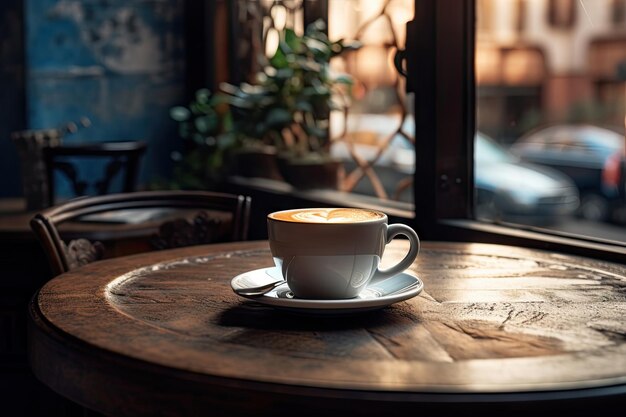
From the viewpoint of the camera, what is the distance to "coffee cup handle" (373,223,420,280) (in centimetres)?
123

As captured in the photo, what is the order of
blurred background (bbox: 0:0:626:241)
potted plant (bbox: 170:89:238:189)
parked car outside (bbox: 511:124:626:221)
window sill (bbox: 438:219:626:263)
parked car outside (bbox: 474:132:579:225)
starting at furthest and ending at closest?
1. parked car outside (bbox: 511:124:626:221)
2. parked car outside (bbox: 474:132:579:225)
3. potted plant (bbox: 170:89:238:189)
4. blurred background (bbox: 0:0:626:241)
5. window sill (bbox: 438:219:626:263)

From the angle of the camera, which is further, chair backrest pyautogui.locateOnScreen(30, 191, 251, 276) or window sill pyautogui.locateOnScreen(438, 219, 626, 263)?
window sill pyautogui.locateOnScreen(438, 219, 626, 263)

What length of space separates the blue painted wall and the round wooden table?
2927 millimetres

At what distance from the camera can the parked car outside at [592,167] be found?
12914mm

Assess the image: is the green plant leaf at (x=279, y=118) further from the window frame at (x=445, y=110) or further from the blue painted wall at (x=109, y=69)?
the blue painted wall at (x=109, y=69)

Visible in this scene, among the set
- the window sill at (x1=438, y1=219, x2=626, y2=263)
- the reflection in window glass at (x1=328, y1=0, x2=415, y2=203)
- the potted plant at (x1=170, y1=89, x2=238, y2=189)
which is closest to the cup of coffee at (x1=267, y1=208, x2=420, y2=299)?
the window sill at (x1=438, y1=219, x2=626, y2=263)

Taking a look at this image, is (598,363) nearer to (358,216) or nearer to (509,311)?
(509,311)

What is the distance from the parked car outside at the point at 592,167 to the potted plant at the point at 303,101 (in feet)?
31.1

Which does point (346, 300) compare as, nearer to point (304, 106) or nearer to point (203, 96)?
point (304, 106)

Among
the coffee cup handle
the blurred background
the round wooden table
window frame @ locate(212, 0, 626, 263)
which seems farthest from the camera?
the blurred background

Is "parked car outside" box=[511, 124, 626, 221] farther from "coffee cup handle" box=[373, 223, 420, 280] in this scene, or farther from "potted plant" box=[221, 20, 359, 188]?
"coffee cup handle" box=[373, 223, 420, 280]

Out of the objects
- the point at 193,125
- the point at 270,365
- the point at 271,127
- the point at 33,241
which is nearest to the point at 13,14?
the point at 193,125

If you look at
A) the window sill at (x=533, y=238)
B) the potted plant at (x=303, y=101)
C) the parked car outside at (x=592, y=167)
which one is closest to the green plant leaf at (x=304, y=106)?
the potted plant at (x=303, y=101)

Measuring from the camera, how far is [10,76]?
13.5 ft
